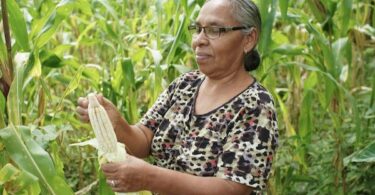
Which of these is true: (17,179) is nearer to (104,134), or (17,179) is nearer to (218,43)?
(104,134)

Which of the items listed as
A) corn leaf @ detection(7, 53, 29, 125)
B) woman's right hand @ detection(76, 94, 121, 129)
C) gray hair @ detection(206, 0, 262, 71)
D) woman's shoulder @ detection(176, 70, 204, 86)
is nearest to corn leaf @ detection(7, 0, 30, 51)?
corn leaf @ detection(7, 53, 29, 125)

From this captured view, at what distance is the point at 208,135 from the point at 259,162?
0.16 meters

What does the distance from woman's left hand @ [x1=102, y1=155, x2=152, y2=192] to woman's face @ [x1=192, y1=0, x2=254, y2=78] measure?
383 millimetres

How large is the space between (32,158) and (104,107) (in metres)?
0.25

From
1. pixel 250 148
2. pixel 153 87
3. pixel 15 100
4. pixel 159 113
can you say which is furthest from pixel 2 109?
pixel 153 87

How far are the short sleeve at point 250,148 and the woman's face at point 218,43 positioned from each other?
0.15 meters

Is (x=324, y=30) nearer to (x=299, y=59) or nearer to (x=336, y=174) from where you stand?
(x=336, y=174)

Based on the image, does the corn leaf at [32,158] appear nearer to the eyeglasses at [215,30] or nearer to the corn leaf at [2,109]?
the corn leaf at [2,109]

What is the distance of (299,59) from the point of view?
3707mm

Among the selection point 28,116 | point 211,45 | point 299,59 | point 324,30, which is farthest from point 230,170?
point 299,59

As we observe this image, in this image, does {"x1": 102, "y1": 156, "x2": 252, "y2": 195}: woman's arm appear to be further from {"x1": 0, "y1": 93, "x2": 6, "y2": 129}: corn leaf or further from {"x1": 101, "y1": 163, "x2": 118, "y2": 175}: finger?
{"x1": 0, "y1": 93, "x2": 6, "y2": 129}: corn leaf

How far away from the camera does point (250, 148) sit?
163 centimetres

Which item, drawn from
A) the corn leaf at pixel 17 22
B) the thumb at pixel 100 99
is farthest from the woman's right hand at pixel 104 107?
the corn leaf at pixel 17 22

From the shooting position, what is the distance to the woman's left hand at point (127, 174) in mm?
1412
